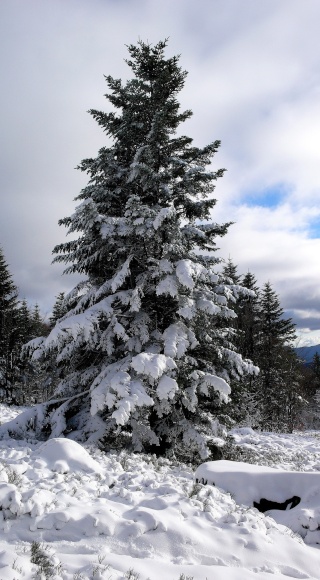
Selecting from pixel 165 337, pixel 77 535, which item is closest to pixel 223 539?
pixel 77 535

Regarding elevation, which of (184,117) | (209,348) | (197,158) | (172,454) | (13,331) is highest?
(184,117)

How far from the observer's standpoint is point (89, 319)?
30.1 ft

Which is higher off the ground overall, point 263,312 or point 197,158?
point 197,158

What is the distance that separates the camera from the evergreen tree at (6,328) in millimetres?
28469

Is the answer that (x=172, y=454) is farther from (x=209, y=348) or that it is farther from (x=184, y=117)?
(x=184, y=117)

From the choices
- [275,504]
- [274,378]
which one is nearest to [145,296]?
[275,504]

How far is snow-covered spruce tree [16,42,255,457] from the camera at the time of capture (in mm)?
9312

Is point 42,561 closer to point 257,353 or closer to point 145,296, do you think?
point 145,296

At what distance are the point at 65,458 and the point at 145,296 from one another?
17.5 ft

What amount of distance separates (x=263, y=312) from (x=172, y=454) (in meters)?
22.0

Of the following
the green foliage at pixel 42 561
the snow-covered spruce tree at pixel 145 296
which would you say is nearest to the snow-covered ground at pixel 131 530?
the green foliage at pixel 42 561

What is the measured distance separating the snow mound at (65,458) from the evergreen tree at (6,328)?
23.1 m

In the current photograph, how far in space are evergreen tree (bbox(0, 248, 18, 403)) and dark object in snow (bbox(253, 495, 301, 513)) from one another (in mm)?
25751

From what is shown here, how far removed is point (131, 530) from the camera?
463 centimetres
